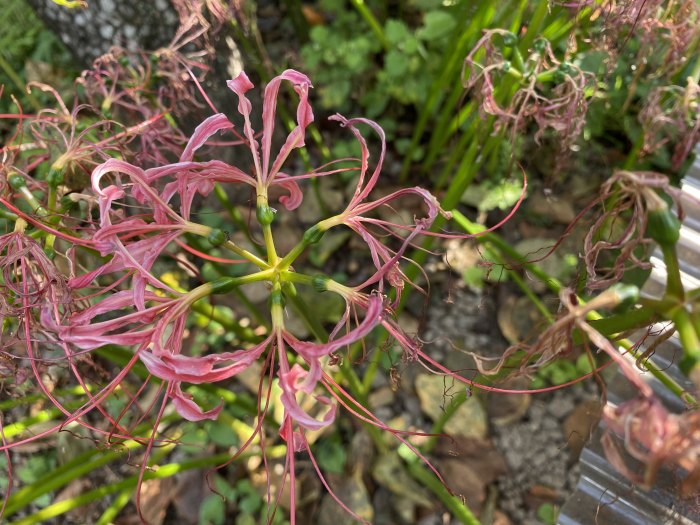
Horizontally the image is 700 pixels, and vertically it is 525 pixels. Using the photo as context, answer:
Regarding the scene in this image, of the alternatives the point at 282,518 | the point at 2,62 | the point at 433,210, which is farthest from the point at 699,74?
the point at 2,62

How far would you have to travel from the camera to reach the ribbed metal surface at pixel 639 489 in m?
0.87

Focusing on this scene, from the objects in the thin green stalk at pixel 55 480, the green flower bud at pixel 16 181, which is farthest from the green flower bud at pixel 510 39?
the thin green stalk at pixel 55 480

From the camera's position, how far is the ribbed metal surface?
0.87 m

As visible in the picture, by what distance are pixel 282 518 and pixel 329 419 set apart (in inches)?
33.7

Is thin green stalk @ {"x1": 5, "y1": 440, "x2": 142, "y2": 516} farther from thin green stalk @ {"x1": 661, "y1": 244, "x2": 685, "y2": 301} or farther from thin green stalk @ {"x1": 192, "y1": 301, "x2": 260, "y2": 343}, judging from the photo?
thin green stalk @ {"x1": 661, "y1": 244, "x2": 685, "y2": 301}

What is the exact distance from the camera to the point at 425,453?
1.26m

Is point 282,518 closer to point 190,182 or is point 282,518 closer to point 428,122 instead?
point 190,182

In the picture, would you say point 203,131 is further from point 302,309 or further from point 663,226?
point 663,226

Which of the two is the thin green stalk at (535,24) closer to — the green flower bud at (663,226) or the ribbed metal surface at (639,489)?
the ribbed metal surface at (639,489)

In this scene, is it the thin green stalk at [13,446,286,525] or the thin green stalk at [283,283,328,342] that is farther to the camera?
the thin green stalk at [13,446,286,525]

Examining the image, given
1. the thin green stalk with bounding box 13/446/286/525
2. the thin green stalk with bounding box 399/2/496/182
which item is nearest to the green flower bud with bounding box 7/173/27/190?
the thin green stalk with bounding box 13/446/286/525

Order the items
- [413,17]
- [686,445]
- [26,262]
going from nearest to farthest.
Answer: [686,445] < [26,262] < [413,17]

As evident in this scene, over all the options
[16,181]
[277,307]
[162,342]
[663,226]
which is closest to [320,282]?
[277,307]

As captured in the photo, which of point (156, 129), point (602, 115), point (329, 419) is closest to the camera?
point (329, 419)
